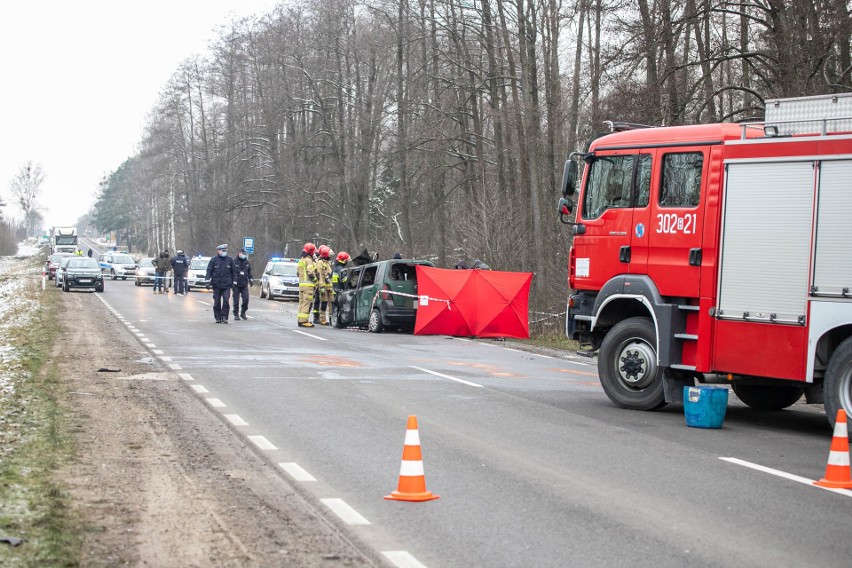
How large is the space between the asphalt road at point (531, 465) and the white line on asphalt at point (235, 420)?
0.04 feet

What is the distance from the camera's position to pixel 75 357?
17516 millimetres

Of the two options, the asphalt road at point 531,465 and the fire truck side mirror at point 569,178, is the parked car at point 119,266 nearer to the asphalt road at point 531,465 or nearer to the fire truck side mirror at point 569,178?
the asphalt road at point 531,465

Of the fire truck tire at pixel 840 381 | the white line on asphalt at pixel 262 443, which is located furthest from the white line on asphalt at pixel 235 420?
the fire truck tire at pixel 840 381

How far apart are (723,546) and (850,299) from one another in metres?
4.82

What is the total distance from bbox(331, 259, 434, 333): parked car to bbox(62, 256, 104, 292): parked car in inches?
915

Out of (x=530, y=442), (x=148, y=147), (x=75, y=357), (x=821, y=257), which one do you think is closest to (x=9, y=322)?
(x=75, y=357)

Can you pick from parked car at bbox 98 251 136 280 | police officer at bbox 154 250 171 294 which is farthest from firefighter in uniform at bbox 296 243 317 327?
parked car at bbox 98 251 136 280

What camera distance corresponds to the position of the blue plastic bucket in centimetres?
1113

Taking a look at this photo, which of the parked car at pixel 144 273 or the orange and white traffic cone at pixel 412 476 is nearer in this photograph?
the orange and white traffic cone at pixel 412 476

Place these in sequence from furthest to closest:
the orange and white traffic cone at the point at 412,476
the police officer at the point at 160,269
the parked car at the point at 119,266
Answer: the parked car at the point at 119,266
the police officer at the point at 160,269
the orange and white traffic cone at the point at 412,476

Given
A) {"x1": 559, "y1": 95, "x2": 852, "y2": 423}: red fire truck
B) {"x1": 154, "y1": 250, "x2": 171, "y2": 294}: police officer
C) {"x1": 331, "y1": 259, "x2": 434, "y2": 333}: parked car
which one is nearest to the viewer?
{"x1": 559, "y1": 95, "x2": 852, "y2": 423}: red fire truck

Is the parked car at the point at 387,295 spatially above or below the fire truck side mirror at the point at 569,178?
below

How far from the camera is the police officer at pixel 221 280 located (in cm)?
2785

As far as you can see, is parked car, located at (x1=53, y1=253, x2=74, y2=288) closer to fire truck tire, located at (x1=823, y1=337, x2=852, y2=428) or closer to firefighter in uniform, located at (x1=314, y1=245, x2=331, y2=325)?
firefighter in uniform, located at (x1=314, y1=245, x2=331, y2=325)
